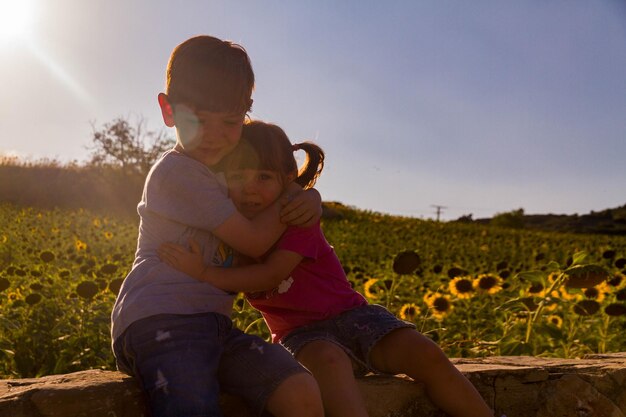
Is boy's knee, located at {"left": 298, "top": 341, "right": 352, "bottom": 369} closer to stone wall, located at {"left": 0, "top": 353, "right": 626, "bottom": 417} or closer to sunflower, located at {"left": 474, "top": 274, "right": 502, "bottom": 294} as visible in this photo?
stone wall, located at {"left": 0, "top": 353, "right": 626, "bottom": 417}

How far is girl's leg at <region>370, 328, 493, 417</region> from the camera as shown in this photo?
2619 mm

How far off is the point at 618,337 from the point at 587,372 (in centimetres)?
203

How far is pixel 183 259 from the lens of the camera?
87.7 inches

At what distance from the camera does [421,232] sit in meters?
16.3

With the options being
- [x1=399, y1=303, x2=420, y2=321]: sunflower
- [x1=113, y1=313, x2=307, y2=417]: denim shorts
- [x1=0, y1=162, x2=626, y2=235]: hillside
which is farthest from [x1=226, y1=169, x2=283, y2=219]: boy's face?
[x1=0, y1=162, x2=626, y2=235]: hillside

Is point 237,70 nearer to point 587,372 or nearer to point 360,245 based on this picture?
point 587,372

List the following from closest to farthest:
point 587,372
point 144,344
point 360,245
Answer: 1. point 144,344
2. point 587,372
3. point 360,245

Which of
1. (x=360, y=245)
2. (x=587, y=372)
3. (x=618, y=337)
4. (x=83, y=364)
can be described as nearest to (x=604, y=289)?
(x=618, y=337)

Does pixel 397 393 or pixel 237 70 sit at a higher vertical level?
pixel 237 70

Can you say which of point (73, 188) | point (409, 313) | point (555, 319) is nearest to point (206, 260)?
point (409, 313)

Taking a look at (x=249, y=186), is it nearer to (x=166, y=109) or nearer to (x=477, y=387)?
(x=166, y=109)

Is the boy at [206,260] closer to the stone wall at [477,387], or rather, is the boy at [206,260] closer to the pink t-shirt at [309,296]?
the stone wall at [477,387]

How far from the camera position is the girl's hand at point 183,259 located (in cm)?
223

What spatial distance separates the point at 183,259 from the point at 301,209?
43 cm
